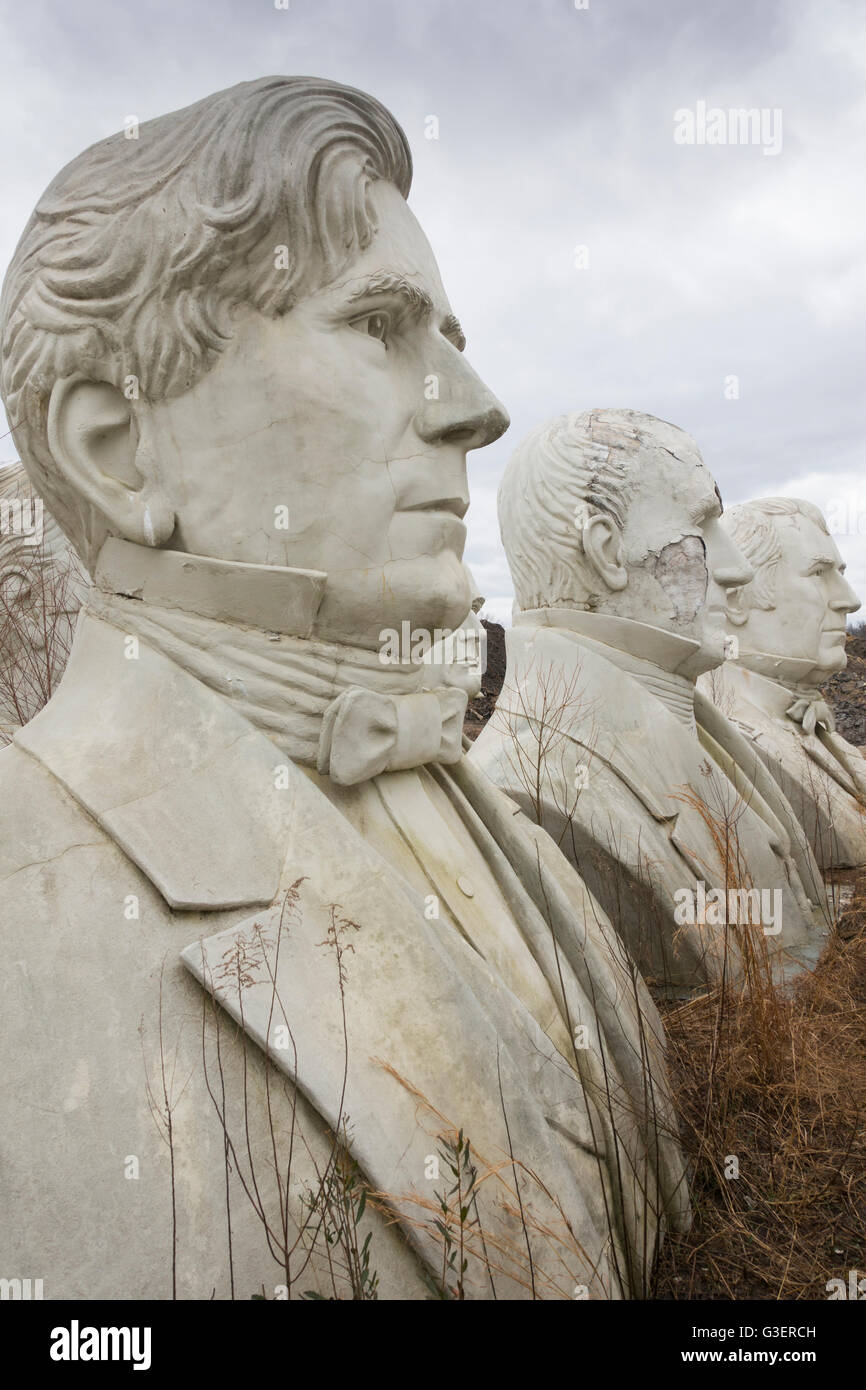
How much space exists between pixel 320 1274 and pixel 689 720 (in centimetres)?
378

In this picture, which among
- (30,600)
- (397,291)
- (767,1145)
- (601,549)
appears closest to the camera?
(397,291)

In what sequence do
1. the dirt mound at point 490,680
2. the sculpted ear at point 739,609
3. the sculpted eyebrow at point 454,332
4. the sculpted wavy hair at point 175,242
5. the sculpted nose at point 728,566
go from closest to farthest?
the sculpted wavy hair at point 175,242, the sculpted eyebrow at point 454,332, the sculpted nose at point 728,566, the sculpted ear at point 739,609, the dirt mound at point 490,680

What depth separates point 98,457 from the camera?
2.23 meters

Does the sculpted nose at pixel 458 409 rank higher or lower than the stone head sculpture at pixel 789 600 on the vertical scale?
lower

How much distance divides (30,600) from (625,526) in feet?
8.52

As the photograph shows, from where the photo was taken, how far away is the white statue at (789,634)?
7008 millimetres

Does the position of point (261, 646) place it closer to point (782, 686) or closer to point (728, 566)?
point (728, 566)

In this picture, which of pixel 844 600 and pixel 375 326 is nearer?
pixel 375 326

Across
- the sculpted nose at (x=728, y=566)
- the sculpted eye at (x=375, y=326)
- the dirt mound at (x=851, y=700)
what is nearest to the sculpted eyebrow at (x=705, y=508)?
the sculpted nose at (x=728, y=566)

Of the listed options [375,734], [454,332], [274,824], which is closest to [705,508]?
[454,332]

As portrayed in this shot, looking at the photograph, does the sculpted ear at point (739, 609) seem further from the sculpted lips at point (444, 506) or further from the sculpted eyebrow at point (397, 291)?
the sculpted eyebrow at point (397, 291)

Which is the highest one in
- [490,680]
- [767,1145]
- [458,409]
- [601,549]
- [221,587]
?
[490,680]

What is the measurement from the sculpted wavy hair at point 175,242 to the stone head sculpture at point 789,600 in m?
5.28
